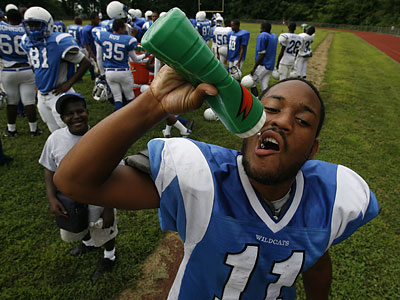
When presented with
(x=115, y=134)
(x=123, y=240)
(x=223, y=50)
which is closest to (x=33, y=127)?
(x=123, y=240)

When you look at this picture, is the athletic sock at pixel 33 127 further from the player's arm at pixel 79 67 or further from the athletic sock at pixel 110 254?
the athletic sock at pixel 110 254

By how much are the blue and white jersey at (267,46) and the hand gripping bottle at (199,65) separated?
7.80 metres

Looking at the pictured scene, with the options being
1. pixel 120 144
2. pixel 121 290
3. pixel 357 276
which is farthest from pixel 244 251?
pixel 357 276

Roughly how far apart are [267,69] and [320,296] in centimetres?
761

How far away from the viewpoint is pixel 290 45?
30.3 ft

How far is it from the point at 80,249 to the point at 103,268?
1.54ft

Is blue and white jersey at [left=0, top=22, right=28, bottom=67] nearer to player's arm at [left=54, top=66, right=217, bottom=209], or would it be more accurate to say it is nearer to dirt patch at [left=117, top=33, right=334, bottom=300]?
dirt patch at [left=117, top=33, right=334, bottom=300]

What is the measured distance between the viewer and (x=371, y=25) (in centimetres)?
5328

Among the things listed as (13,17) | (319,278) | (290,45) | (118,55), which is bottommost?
(319,278)

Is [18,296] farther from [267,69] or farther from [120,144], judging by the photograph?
[267,69]

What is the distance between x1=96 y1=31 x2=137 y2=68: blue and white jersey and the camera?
19.6 ft

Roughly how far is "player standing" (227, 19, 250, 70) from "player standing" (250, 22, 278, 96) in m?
0.71

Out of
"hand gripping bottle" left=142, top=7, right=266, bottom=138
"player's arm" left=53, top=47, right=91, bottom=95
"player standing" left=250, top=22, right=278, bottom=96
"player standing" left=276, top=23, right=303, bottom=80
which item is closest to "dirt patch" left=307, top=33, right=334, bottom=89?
"player standing" left=276, top=23, right=303, bottom=80

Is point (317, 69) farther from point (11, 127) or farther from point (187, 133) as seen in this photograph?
point (11, 127)
